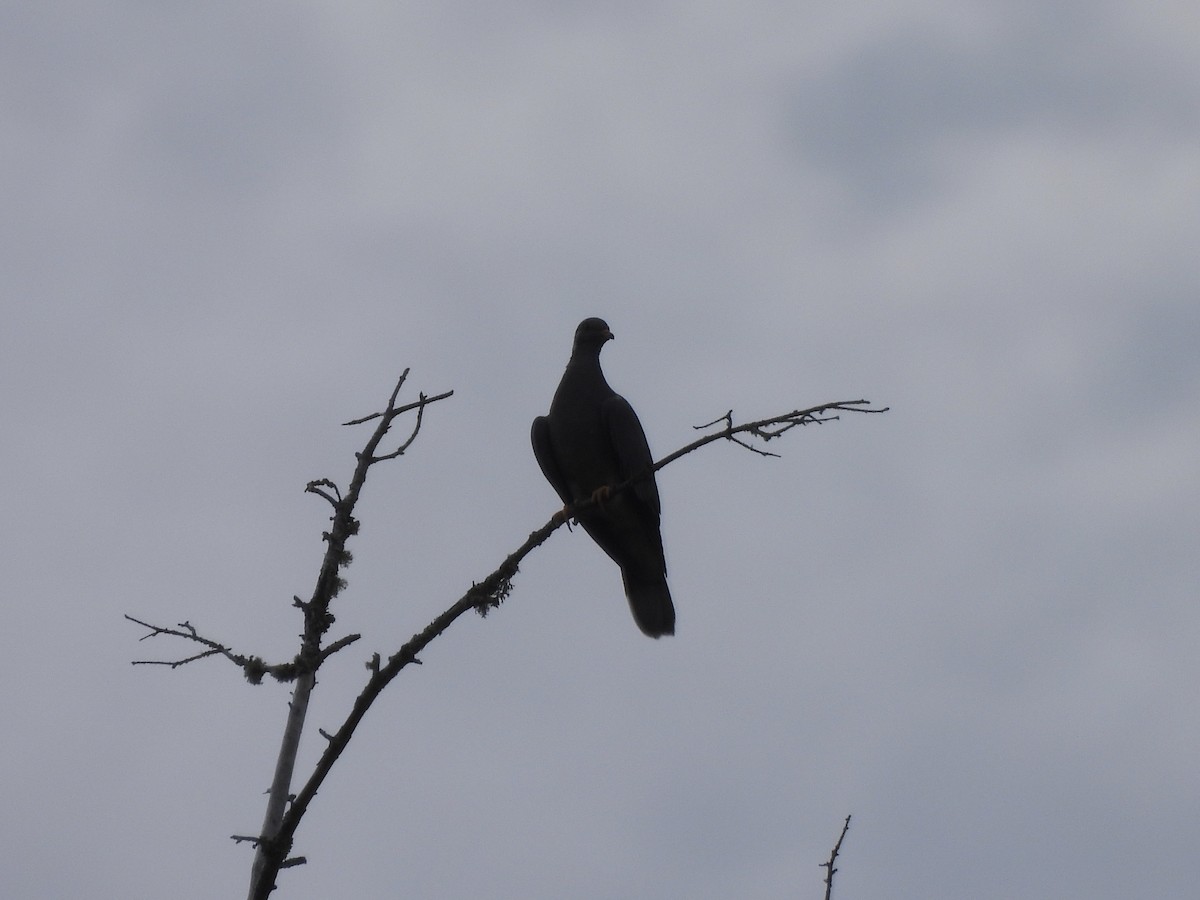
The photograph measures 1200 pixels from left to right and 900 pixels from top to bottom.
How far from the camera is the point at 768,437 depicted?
169 inches

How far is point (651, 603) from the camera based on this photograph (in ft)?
23.7

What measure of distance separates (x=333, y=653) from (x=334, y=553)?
0.39 metres

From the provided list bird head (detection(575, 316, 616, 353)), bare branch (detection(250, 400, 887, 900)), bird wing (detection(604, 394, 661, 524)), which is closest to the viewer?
bare branch (detection(250, 400, 887, 900))

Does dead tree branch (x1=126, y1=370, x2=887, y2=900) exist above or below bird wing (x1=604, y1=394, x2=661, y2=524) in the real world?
below

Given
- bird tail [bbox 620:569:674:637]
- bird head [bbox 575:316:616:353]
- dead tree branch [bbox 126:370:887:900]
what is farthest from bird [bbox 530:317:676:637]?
dead tree branch [bbox 126:370:887:900]

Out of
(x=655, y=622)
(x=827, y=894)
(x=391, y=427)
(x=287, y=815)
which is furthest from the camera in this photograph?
(x=655, y=622)

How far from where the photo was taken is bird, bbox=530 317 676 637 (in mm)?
6973

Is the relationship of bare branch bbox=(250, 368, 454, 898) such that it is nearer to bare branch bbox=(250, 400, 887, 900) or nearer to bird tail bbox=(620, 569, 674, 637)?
bare branch bbox=(250, 400, 887, 900)

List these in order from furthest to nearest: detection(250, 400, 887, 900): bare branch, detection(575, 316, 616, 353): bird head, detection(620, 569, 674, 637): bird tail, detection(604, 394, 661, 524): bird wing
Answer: detection(575, 316, 616, 353): bird head < detection(620, 569, 674, 637): bird tail < detection(604, 394, 661, 524): bird wing < detection(250, 400, 887, 900): bare branch

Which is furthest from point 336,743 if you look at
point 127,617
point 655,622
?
point 655,622

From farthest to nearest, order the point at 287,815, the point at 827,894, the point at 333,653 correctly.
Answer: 1. the point at 333,653
2. the point at 287,815
3. the point at 827,894

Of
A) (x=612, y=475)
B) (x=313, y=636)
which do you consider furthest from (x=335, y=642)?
(x=612, y=475)

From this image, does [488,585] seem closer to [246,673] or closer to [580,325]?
[246,673]

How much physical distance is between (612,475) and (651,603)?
79 centimetres
